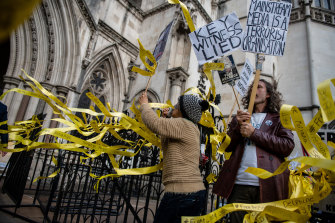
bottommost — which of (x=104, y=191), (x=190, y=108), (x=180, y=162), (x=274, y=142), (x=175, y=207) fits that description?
(x=104, y=191)

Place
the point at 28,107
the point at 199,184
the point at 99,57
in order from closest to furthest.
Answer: the point at 199,184 → the point at 28,107 → the point at 99,57

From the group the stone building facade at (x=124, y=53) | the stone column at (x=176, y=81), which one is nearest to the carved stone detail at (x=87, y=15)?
the stone building facade at (x=124, y=53)

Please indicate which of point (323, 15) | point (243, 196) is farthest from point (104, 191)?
point (323, 15)

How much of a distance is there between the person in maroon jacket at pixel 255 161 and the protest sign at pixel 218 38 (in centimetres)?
85

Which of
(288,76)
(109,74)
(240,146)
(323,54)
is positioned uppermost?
(323,54)

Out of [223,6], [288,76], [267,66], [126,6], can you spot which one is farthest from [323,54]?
[126,6]

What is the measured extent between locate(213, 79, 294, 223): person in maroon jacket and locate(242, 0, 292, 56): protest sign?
28.9 inches

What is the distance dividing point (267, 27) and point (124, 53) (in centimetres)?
1010

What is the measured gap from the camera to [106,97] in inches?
431

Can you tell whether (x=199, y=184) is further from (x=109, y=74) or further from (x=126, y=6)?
(x=126, y=6)

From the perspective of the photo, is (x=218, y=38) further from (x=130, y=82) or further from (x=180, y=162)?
(x=130, y=82)

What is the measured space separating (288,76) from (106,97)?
1088 centimetres

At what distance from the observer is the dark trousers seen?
1706 mm

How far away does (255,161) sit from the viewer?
5.91 feet
